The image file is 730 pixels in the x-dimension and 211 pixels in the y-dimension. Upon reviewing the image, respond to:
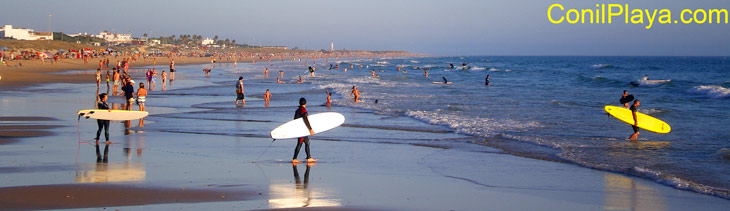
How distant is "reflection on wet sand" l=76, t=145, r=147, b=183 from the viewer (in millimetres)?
9352

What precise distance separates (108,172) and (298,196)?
3.14m

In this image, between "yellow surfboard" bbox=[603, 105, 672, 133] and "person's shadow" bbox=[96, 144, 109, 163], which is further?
"yellow surfboard" bbox=[603, 105, 672, 133]

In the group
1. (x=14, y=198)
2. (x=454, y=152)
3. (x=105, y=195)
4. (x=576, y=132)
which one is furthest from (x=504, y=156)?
(x=14, y=198)

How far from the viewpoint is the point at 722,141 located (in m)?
15.1

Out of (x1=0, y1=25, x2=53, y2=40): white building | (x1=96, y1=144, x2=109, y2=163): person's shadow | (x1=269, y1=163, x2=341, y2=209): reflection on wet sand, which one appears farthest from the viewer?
(x1=0, y1=25, x2=53, y2=40): white building

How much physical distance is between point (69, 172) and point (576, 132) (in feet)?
38.1

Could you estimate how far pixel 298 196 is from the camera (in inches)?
337

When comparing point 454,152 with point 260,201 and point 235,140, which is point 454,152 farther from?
point 260,201

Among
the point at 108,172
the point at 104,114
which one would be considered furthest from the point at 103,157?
the point at 104,114

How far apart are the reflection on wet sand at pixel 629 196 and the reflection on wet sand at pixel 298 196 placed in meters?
3.35

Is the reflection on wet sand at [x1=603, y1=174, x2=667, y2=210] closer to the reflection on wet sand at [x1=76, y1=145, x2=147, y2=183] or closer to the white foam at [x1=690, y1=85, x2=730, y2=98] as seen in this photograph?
the reflection on wet sand at [x1=76, y1=145, x2=147, y2=183]

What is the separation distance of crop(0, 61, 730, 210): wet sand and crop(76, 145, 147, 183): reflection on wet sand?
1cm

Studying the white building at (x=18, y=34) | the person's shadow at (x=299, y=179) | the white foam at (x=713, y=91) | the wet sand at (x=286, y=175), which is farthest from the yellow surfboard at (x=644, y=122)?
the white building at (x=18, y=34)

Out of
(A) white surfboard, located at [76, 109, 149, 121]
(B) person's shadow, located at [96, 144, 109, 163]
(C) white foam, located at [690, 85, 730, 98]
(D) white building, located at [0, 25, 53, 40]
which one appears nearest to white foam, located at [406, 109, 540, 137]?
(A) white surfboard, located at [76, 109, 149, 121]
